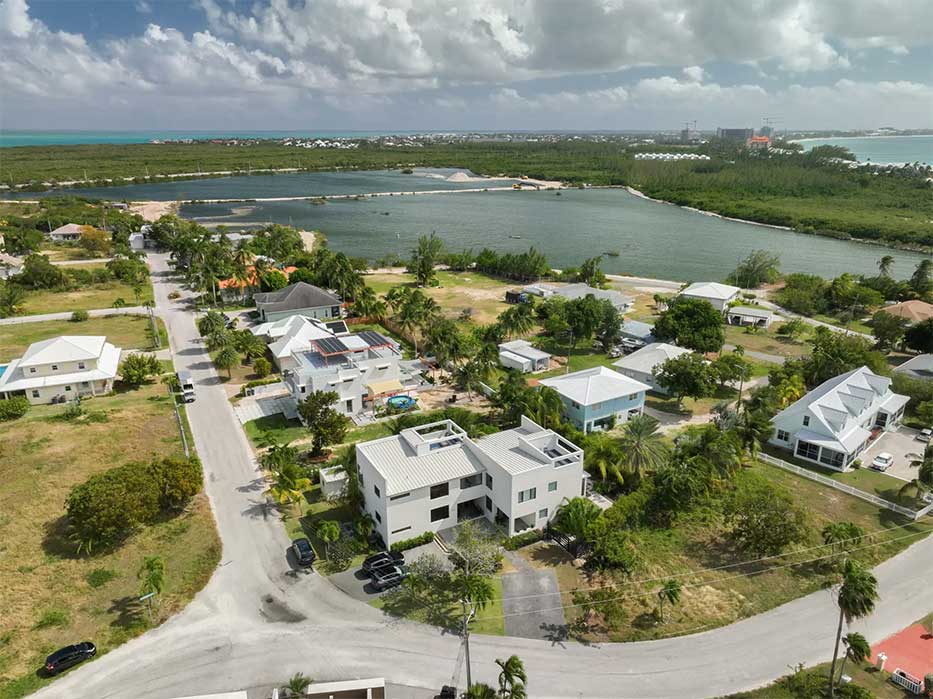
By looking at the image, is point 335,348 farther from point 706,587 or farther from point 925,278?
point 925,278

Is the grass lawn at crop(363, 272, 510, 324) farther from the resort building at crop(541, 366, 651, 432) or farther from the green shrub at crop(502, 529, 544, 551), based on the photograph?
the green shrub at crop(502, 529, 544, 551)

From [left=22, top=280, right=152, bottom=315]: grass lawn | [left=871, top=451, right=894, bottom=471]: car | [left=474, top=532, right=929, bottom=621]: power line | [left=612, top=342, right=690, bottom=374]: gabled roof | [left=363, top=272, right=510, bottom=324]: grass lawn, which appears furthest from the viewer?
[left=363, top=272, right=510, bottom=324]: grass lawn

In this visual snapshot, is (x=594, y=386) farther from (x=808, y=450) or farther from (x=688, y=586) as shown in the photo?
(x=688, y=586)

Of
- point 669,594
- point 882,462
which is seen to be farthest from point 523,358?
point 669,594

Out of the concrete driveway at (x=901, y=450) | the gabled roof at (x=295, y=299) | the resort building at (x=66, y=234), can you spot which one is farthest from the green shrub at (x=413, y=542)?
the resort building at (x=66, y=234)

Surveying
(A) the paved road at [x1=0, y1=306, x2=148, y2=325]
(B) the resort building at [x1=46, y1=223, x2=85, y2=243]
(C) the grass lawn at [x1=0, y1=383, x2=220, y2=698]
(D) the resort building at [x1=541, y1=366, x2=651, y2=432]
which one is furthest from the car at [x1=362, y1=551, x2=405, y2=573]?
(B) the resort building at [x1=46, y1=223, x2=85, y2=243]

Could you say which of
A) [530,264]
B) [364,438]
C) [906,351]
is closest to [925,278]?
[906,351]
